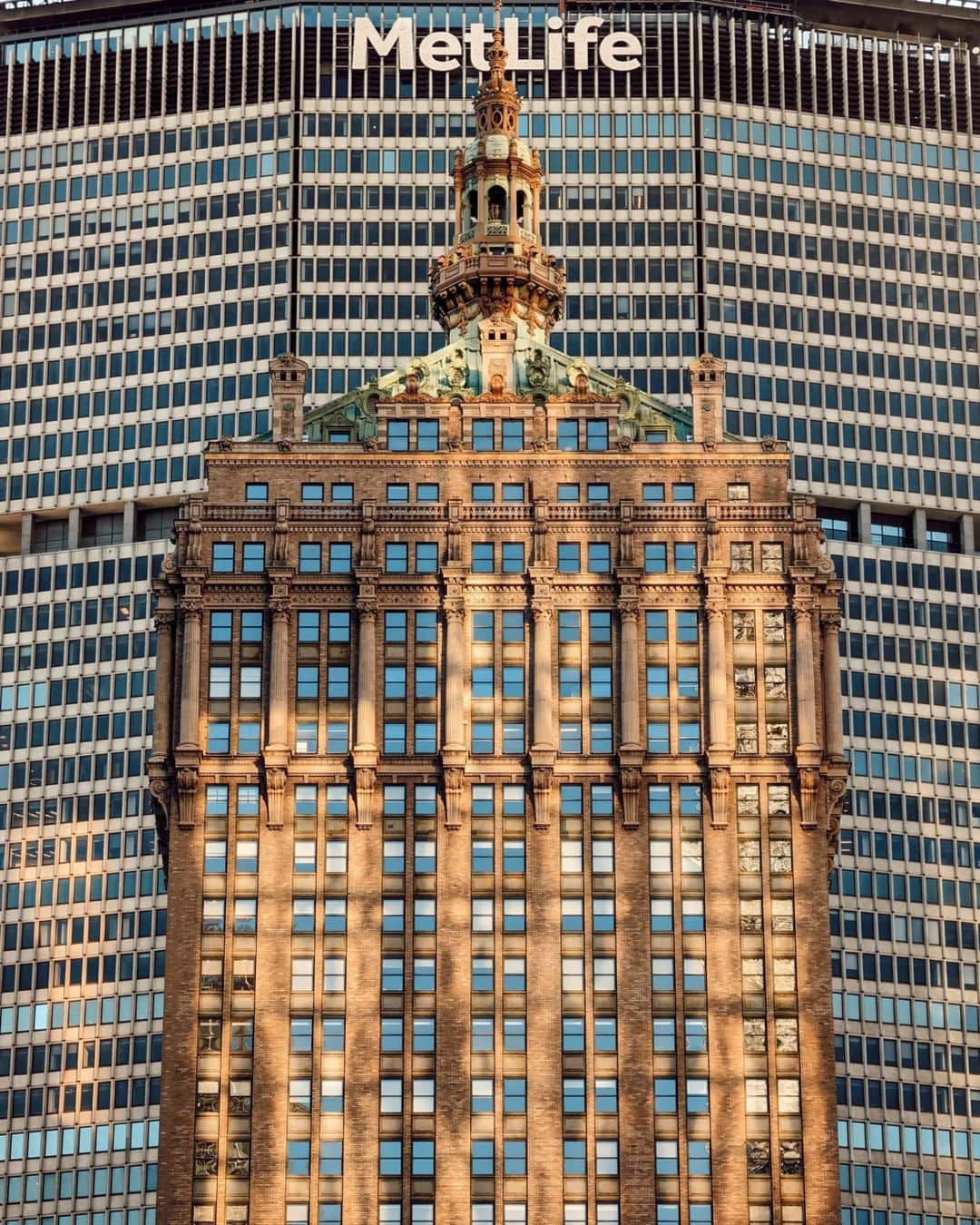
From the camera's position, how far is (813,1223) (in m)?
200

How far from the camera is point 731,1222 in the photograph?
19988 centimetres

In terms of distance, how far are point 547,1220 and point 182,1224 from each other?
64.0 feet

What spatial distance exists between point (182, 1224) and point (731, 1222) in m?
29.3

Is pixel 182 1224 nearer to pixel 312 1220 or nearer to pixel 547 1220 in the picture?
pixel 312 1220

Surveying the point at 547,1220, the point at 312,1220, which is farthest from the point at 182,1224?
the point at 547,1220

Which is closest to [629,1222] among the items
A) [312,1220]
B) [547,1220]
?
[547,1220]

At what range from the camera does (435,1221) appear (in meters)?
200

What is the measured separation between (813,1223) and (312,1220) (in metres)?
26.8

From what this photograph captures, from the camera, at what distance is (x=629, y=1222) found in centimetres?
19962

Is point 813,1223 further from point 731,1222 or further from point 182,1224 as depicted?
point 182,1224

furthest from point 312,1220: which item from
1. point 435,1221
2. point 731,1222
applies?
point 731,1222

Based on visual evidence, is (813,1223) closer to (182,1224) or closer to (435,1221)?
(435,1221)

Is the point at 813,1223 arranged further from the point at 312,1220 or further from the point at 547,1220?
the point at 312,1220

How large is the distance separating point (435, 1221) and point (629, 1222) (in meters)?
10.4
